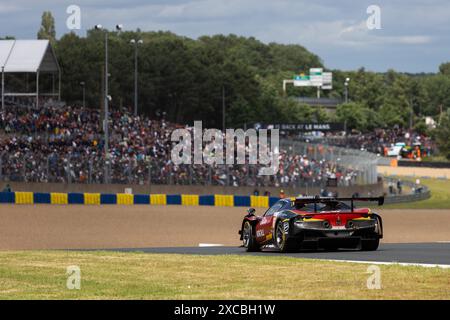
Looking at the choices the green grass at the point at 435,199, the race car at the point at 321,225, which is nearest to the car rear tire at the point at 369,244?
the race car at the point at 321,225

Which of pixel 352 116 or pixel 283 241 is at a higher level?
pixel 352 116

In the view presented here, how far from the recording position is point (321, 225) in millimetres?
19250

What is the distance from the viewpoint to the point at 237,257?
17859 millimetres

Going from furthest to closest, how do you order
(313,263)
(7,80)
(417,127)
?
(417,127) < (7,80) < (313,263)

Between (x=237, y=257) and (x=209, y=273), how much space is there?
10.9 feet

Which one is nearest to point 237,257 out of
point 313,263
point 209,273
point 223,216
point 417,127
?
point 313,263

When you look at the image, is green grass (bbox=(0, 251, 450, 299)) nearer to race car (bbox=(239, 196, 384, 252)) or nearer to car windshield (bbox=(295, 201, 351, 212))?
race car (bbox=(239, 196, 384, 252))

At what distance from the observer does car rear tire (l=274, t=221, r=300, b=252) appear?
19625 mm

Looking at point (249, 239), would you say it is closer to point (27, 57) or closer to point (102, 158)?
point (102, 158)

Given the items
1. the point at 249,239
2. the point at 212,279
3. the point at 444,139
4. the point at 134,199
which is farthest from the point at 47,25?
the point at 212,279

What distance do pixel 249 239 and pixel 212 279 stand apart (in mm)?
7793

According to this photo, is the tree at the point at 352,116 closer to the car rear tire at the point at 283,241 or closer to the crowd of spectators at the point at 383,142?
A: the crowd of spectators at the point at 383,142

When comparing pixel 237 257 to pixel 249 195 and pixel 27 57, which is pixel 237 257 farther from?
pixel 27 57

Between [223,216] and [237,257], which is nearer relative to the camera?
[237,257]
